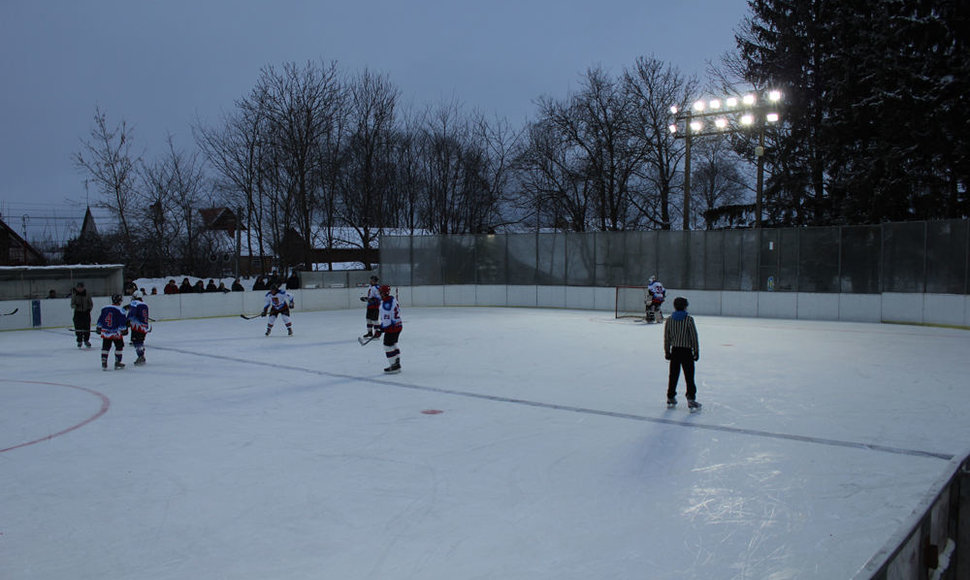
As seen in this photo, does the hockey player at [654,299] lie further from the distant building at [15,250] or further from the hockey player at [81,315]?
the distant building at [15,250]

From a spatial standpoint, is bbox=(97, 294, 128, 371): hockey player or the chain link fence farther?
the chain link fence

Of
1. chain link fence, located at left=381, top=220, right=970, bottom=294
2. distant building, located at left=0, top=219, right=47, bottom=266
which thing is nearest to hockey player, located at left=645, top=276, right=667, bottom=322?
chain link fence, located at left=381, top=220, right=970, bottom=294

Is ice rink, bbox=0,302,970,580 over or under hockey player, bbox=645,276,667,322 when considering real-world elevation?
under

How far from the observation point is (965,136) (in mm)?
21750

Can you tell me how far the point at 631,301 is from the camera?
22438 mm

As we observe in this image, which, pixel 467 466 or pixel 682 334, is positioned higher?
pixel 682 334

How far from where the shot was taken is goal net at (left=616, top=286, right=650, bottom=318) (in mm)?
21875

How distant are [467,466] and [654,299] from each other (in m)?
14.1

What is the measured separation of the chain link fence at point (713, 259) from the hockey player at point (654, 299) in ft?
12.4

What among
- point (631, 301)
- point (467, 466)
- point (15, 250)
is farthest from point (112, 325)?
point (15, 250)

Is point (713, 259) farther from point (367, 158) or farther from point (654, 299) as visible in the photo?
point (367, 158)

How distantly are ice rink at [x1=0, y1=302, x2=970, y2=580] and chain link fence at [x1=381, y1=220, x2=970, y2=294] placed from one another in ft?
25.5

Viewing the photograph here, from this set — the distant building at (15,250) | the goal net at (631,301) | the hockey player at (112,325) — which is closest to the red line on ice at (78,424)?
the hockey player at (112,325)

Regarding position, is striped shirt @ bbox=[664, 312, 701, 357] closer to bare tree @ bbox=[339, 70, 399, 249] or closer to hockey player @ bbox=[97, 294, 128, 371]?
hockey player @ bbox=[97, 294, 128, 371]
